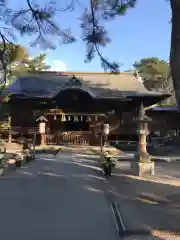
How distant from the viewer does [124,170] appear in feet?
49.1

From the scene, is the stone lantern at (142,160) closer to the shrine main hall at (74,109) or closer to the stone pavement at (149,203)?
the stone pavement at (149,203)

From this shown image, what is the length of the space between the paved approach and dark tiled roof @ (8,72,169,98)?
15.4 meters

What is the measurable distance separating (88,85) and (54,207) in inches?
924

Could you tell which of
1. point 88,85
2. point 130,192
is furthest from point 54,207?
point 88,85

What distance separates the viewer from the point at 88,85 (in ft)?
102

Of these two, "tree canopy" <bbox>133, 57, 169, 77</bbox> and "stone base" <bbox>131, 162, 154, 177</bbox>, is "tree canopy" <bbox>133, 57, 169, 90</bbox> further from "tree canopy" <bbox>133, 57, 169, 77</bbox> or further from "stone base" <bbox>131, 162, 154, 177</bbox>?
"stone base" <bbox>131, 162, 154, 177</bbox>

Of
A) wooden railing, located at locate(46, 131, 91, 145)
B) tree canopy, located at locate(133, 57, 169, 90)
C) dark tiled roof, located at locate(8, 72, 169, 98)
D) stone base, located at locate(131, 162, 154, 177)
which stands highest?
tree canopy, located at locate(133, 57, 169, 90)

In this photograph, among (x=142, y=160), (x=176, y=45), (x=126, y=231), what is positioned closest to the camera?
(x=176, y=45)

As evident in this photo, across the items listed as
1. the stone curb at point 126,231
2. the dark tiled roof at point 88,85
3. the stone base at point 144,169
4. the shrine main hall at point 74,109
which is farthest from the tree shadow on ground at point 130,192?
the dark tiled roof at point 88,85

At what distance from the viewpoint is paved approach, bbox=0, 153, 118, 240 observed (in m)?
6.29

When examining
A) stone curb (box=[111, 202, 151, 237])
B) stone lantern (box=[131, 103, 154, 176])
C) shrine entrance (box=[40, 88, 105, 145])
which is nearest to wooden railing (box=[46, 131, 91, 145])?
shrine entrance (box=[40, 88, 105, 145])

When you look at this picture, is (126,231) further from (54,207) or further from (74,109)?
(74,109)

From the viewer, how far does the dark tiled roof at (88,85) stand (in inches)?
1127

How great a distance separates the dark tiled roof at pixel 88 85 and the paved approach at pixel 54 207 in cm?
1540
